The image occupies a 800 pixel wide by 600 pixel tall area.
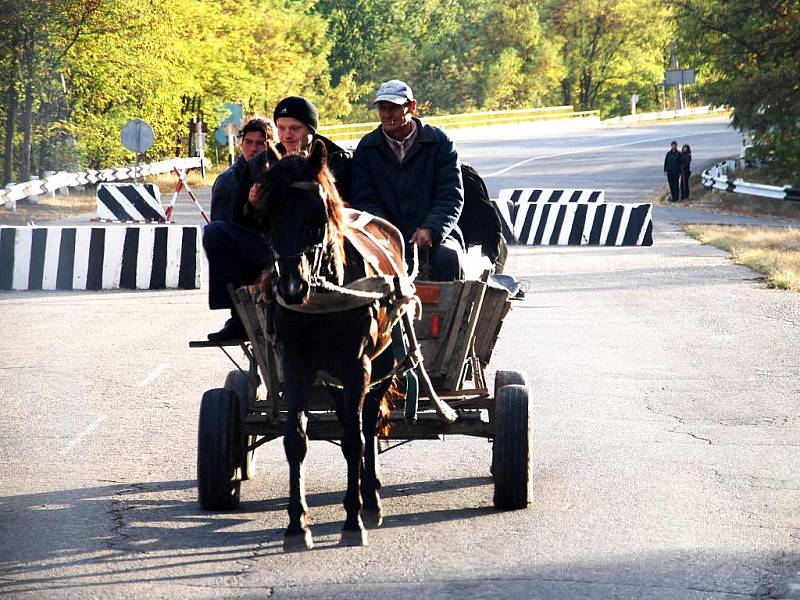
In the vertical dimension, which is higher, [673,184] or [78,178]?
[673,184]

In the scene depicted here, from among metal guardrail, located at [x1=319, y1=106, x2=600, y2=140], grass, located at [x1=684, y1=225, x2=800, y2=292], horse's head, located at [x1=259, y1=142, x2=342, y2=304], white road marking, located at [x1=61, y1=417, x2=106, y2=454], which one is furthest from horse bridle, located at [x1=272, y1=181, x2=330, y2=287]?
metal guardrail, located at [x1=319, y1=106, x2=600, y2=140]

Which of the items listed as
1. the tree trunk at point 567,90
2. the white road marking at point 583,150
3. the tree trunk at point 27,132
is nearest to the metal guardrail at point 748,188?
the white road marking at point 583,150

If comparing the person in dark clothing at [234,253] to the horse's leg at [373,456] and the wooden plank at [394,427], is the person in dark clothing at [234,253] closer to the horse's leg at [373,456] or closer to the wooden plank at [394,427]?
the wooden plank at [394,427]

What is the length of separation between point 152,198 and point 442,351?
81.8ft

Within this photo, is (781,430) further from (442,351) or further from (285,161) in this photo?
(285,161)

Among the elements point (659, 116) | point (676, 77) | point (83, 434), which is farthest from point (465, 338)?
point (659, 116)

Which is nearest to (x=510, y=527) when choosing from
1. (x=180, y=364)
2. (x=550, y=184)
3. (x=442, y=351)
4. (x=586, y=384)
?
(x=442, y=351)

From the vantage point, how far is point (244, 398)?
8.43 m

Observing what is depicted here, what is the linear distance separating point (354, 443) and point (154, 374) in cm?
658

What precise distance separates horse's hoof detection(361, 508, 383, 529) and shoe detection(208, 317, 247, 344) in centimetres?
121

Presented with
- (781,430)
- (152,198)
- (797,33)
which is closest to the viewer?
(781,430)

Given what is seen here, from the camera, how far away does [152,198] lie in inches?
1273

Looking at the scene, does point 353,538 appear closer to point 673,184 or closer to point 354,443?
point 354,443

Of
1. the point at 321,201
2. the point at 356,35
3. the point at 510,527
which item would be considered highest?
the point at 356,35
